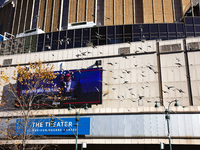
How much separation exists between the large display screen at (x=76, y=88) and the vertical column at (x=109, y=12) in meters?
17.1

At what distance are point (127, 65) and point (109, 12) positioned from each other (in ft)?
63.5

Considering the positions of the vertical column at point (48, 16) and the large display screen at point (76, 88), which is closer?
the large display screen at point (76, 88)

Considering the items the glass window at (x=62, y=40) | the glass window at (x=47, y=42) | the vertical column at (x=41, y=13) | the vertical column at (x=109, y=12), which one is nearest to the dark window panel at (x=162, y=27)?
the vertical column at (x=109, y=12)

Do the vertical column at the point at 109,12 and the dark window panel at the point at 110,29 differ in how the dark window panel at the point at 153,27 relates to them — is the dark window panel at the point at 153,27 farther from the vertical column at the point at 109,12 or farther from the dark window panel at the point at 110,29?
the vertical column at the point at 109,12

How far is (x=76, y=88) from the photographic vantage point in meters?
37.0

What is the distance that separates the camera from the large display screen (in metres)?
35.8

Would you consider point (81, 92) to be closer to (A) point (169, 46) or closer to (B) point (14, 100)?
(B) point (14, 100)

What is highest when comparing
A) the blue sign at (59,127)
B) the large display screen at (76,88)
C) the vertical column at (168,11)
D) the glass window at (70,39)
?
the vertical column at (168,11)

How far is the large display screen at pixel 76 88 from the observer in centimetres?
3584

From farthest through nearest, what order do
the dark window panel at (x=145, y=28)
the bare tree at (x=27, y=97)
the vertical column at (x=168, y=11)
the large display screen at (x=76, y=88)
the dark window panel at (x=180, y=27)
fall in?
1. the vertical column at (x=168, y=11)
2. the dark window panel at (x=145, y=28)
3. the dark window panel at (x=180, y=27)
4. the large display screen at (x=76, y=88)
5. the bare tree at (x=27, y=97)

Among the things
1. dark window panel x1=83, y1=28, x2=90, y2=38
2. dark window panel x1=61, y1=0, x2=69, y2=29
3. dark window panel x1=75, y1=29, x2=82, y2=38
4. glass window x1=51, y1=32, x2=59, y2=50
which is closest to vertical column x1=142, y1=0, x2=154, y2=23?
dark window panel x1=83, y1=28, x2=90, y2=38

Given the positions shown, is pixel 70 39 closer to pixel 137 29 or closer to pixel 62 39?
pixel 62 39

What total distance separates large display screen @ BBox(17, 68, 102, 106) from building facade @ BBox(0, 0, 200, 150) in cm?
111

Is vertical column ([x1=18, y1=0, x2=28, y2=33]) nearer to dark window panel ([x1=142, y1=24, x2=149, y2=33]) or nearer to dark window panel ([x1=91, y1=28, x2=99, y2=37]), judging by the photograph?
dark window panel ([x1=91, y1=28, x2=99, y2=37])
